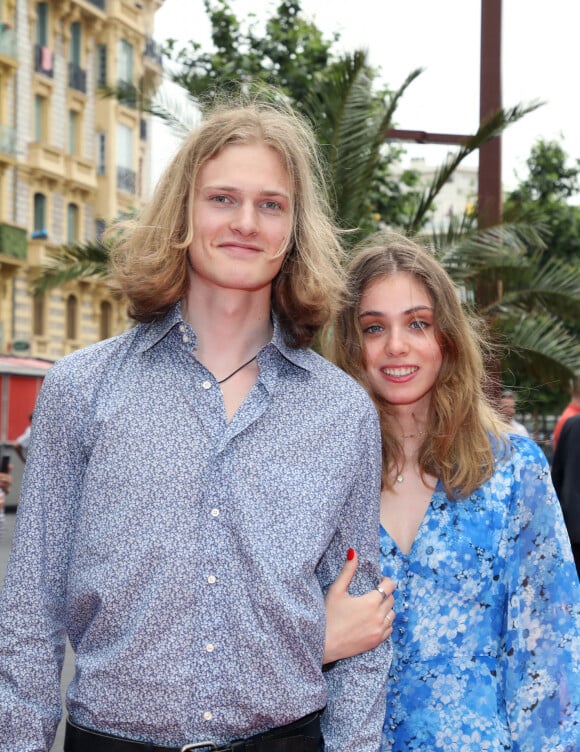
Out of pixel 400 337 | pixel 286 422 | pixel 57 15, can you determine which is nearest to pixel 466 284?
pixel 400 337

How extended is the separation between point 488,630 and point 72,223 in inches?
1292

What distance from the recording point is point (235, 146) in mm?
2744

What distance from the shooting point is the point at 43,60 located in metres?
33.2

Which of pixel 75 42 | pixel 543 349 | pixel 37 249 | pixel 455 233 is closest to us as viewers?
pixel 455 233

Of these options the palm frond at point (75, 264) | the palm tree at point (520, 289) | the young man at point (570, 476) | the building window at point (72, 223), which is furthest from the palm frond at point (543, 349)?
the building window at point (72, 223)

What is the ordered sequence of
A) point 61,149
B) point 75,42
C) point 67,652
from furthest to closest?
1. point 75,42
2. point 61,149
3. point 67,652

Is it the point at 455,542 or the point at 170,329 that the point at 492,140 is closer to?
the point at 455,542

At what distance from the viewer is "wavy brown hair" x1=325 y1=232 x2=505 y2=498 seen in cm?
332

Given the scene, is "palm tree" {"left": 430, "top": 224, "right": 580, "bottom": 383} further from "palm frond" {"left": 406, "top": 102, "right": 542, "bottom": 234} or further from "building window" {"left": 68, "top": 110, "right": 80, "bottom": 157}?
"building window" {"left": 68, "top": 110, "right": 80, "bottom": 157}

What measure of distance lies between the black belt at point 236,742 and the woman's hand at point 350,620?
171mm

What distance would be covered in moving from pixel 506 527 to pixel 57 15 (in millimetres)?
33469

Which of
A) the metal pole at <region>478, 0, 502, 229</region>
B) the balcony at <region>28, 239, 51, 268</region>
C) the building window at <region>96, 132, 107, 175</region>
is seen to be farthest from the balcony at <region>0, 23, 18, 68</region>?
the metal pole at <region>478, 0, 502, 229</region>

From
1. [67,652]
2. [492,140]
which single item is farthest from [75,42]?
[67,652]

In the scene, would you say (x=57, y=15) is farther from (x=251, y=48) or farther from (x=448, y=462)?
(x=448, y=462)
